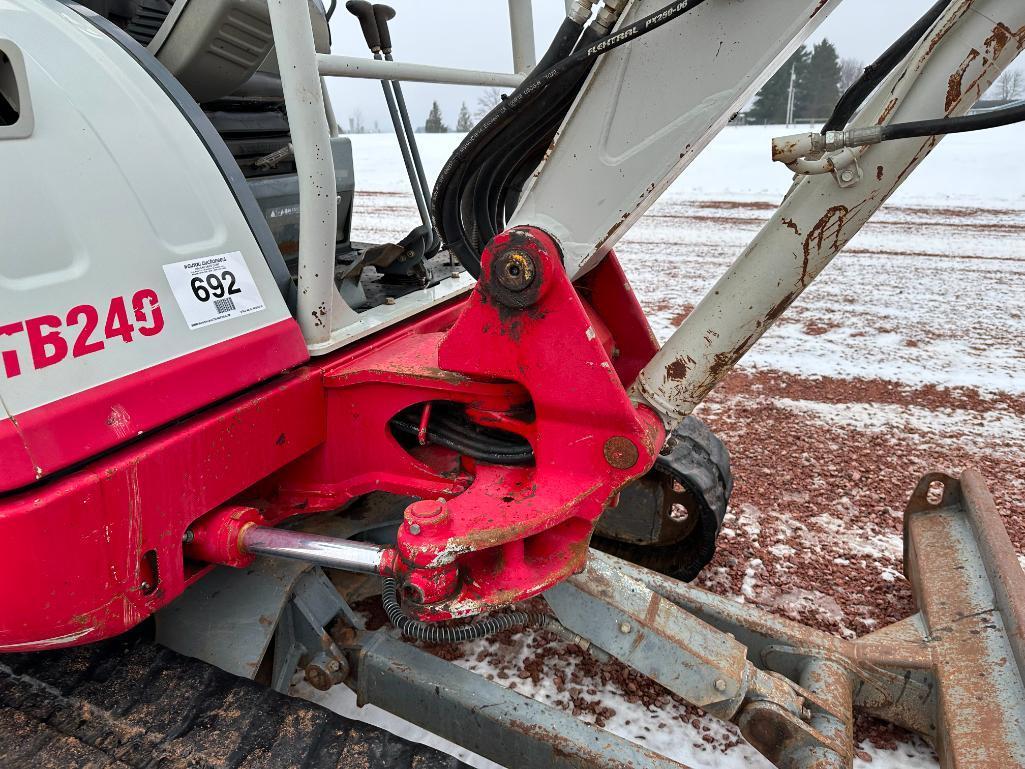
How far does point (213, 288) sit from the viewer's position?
166 cm

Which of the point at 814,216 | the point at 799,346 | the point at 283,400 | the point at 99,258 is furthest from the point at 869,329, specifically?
the point at 99,258

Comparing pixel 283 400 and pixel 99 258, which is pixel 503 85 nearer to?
pixel 283 400

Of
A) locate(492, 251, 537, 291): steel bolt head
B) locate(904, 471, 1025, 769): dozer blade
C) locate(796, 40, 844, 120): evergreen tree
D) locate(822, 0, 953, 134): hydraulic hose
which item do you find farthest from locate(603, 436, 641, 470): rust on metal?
locate(796, 40, 844, 120): evergreen tree

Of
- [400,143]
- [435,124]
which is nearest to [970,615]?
[400,143]

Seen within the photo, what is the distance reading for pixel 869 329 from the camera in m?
6.02

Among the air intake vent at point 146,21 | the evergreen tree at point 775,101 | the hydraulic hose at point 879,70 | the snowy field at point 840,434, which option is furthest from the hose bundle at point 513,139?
the evergreen tree at point 775,101

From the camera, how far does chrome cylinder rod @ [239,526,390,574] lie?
167cm

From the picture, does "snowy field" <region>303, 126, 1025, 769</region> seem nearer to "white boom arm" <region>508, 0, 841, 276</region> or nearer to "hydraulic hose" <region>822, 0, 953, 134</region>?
"white boom arm" <region>508, 0, 841, 276</region>

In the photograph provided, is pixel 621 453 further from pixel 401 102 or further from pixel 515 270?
pixel 401 102

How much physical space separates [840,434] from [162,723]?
375 cm

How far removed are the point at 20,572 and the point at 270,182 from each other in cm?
142

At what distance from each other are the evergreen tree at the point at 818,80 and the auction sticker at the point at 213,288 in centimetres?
4762

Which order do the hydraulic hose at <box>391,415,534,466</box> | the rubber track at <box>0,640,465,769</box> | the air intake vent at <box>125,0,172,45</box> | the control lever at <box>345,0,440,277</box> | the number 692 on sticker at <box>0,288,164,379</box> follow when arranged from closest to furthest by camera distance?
the number 692 on sticker at <box>0,288,164,379</box> < the rubber track at <box>0,640,465,769</box> < the hydraulic hose at <box>391,415,534,466</box> < the air intake vent at <box>125,0,172,45</box> < the control lever at <box>345,0,440,277</box>

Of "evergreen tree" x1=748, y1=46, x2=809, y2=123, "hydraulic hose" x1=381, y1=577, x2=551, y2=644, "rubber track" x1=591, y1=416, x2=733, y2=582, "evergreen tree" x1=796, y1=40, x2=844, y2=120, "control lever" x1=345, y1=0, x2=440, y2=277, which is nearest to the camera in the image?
"hydraulic hose" x1=381, y1=577, x2=551, y2=644
